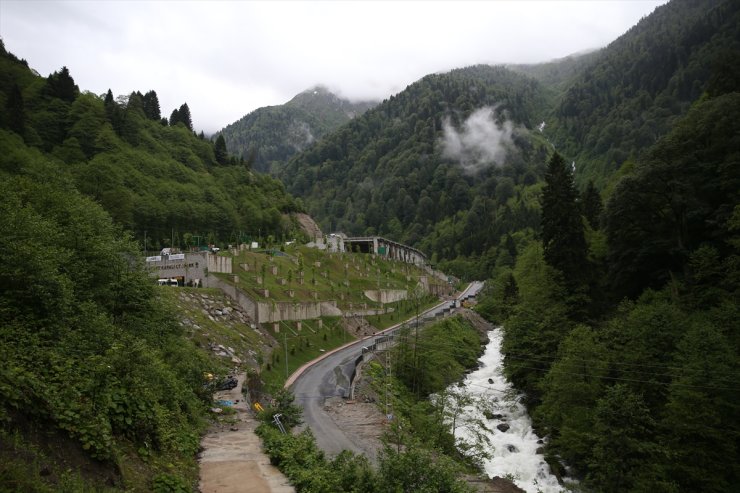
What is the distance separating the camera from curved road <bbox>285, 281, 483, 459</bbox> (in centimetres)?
2858

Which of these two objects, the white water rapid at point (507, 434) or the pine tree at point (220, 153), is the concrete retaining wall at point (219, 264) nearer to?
the white water rapid at point (507, 434)

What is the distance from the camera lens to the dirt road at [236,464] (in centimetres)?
1752

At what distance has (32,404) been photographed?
12680mm

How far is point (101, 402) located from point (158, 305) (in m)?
13.2

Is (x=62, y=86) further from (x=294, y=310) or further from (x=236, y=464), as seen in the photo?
(x=236, y=464)

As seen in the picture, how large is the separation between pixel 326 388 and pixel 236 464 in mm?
22450

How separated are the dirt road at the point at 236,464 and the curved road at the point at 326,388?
4177 mm

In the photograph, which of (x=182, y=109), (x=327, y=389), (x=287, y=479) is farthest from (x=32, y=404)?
(x=182, y=109)

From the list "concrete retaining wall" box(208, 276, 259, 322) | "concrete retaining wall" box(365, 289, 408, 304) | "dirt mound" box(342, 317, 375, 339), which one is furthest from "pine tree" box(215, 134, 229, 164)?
"concrete retaining wall" box(208, 276, 259, 322)

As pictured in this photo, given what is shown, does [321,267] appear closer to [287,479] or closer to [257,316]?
[257,316]

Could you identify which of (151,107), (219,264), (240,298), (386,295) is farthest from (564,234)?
(151,107)

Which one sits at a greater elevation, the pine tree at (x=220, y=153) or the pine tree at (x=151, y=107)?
the pine tree at (x=151, y=107)

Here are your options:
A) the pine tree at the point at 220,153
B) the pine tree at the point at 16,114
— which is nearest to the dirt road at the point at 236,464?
the pine tree at the point at 16,114

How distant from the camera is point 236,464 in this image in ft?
65.4
